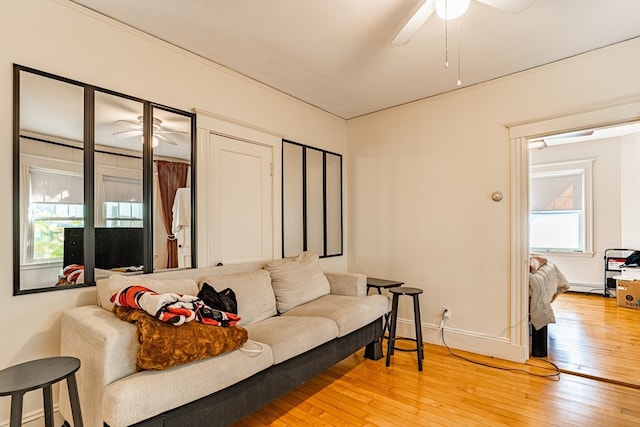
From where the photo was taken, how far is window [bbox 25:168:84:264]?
6.34 feet

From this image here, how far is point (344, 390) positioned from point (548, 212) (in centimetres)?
581

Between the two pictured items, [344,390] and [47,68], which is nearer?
[47,68]

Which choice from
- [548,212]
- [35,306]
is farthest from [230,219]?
[548,212]

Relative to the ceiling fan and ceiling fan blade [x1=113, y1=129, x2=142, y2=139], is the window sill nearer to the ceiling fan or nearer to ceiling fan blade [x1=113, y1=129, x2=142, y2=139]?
the ceiling fan

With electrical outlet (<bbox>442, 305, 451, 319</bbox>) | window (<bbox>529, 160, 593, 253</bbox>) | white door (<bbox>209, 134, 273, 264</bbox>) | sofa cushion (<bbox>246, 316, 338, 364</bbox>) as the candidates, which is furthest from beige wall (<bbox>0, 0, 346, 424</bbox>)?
window (<bbox>529, 160, 593, 253</bbox>)

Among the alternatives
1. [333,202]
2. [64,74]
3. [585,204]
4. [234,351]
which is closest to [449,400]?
[234,351]

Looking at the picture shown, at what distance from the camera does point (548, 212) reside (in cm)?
632

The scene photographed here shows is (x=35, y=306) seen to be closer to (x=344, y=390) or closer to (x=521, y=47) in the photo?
(x=344, y=390)

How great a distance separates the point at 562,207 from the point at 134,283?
7.02m

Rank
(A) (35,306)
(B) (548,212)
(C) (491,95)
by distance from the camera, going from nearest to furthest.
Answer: (A) (35,306) → (C) (491,95) → (B) (548,212)

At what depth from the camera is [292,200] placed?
12.1ft

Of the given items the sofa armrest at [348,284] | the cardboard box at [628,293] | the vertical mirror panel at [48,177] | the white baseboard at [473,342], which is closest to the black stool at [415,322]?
the sofa armrest at [348,284]

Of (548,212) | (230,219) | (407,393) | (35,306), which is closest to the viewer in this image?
(35,306)

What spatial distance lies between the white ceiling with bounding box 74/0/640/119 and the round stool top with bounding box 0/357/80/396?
2.10 m
